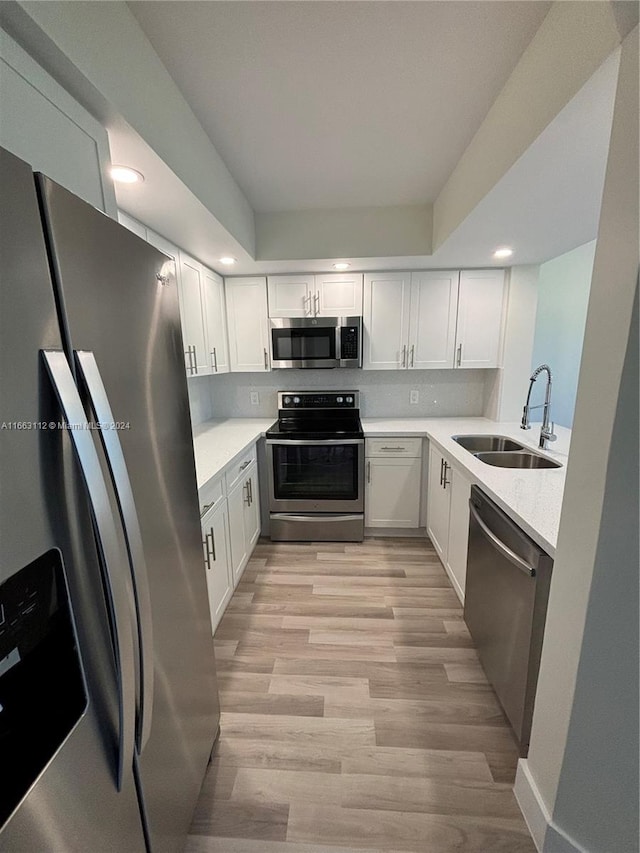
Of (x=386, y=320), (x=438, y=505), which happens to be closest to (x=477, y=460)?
(x=438, y=505)

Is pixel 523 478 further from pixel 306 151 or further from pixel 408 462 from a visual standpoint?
pixel 306 151

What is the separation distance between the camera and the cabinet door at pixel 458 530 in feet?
6.36

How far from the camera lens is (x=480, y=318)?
9.39ft

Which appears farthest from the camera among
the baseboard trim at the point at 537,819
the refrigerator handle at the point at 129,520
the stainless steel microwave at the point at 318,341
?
the stainless steel microwave at the point at 318,341

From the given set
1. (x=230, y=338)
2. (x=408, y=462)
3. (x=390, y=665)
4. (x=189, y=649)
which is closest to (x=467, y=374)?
(x=408, y=462)

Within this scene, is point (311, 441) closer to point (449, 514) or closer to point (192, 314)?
point (449, 514)

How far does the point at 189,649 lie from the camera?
3.55ft

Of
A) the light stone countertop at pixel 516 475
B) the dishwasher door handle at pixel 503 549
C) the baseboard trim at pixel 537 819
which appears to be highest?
the light stone countertop at pixel 516 475

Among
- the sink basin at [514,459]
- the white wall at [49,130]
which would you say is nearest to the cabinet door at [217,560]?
the white wall at [49,130]

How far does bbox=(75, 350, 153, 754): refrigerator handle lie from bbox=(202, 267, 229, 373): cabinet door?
1.99 m

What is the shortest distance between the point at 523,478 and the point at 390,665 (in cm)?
116

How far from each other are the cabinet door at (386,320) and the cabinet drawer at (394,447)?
→ 68 cm

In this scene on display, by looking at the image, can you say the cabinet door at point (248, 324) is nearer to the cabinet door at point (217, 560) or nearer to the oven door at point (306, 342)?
the oven door at point (306, 342)

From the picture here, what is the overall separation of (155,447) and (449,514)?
195 cm
